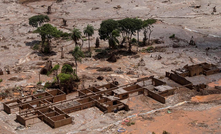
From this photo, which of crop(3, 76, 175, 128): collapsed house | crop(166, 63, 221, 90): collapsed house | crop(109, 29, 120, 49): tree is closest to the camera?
crop(3, 76, 175, 128): collapsed house

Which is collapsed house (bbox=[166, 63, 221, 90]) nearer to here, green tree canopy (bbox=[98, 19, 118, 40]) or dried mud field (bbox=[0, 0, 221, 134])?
dried mud field (bbox=[0, 0, 221, 134])

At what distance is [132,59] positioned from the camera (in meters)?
55.1

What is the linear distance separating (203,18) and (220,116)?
44.8 meters

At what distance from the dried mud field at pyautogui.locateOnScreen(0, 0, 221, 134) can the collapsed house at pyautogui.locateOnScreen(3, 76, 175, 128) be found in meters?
0.73

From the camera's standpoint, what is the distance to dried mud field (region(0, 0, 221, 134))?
35438 mm

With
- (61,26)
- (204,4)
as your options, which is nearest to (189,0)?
(204,4)

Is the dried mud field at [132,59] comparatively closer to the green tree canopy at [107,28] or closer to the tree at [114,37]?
the tree at [114,37]

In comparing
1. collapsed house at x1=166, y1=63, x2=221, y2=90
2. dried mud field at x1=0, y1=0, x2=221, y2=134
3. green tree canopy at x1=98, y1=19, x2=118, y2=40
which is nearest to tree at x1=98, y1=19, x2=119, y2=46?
green tree canopy at x1=98, y1=19, x2=118, y2=40

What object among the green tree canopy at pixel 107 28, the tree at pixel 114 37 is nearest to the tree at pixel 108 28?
the green tree canopy at pixel 107 28

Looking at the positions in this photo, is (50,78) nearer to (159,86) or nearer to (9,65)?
(9,65)

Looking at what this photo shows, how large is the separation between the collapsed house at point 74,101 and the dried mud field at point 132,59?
73cm

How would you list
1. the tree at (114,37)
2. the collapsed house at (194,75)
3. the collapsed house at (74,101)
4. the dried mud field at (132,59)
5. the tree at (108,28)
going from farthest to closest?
the tree at (108,28)
the tree at (114,37)
the collapsed house at (194,75)
the collapsed house at (74,101)
the dried mud field at (132,59)

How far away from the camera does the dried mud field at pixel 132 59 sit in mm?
35438

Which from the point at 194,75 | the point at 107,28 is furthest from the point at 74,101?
the point at 107,28
